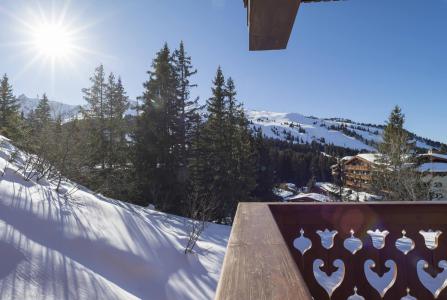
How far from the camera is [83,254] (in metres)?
4.33

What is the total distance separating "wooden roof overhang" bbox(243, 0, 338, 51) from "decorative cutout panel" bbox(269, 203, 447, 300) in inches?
37.8

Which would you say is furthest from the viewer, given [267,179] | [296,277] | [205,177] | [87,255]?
[267,179]

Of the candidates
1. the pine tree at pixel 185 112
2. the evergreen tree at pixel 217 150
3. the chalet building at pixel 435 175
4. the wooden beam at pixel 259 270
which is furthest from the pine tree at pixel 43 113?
the chalet building at pixel 435 175

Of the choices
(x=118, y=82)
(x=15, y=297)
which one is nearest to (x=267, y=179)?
(x=118, y=82)

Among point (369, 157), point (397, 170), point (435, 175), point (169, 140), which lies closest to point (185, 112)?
point (169, 140)

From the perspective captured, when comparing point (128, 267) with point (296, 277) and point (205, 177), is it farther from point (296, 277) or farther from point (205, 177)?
point (205, 177)

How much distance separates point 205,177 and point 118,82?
12.5m

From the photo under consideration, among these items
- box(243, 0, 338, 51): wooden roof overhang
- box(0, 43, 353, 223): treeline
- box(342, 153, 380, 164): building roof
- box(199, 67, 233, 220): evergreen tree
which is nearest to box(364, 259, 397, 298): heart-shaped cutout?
box(243, 0, 338, 51): wooden roof overhang

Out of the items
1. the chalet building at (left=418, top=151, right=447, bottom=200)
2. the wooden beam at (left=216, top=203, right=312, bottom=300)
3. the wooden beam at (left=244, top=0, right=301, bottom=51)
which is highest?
the chalet building at (left=418, top=151, right=447, bottom=200)

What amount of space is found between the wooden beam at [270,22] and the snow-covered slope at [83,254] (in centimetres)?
292

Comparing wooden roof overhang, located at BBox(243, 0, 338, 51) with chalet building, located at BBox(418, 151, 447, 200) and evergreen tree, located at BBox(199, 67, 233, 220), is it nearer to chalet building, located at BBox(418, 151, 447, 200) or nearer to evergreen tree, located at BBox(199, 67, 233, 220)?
chalet building, located at BBox(418, 151, 447, 200)

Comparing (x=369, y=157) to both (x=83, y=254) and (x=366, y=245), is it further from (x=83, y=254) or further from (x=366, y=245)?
(x=366, y=245)

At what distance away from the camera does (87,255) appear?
4359 millimetres

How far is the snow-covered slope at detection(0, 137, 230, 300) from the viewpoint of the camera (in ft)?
10.2
